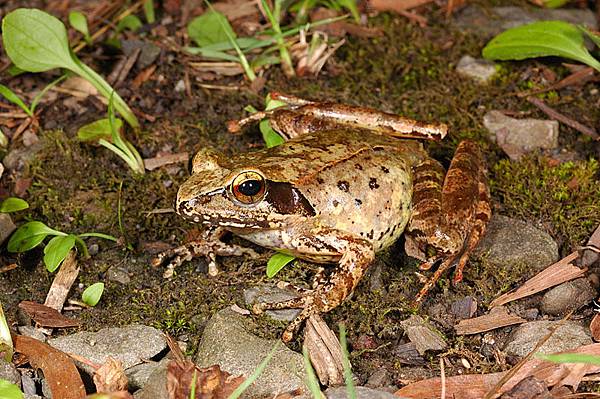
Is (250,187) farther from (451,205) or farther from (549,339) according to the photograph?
(549,339)

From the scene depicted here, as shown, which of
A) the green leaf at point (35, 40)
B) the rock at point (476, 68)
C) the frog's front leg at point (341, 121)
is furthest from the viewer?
the rock at point (476, 68)

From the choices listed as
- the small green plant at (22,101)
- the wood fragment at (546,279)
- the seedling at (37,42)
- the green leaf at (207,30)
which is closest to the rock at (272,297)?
the wood fragment at (546,279)

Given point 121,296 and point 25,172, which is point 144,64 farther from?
point 121,296

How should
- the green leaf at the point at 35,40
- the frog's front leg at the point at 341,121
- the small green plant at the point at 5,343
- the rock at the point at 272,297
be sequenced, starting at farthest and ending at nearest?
1. the green leaf at the point at 35,40
2. the frog's front leg at the point at 341,121
3. the rock at the point at 272,297
4. the small green plant at the point at 5,343

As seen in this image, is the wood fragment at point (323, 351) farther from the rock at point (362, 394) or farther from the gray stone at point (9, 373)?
the gray stone at point (9, 373)

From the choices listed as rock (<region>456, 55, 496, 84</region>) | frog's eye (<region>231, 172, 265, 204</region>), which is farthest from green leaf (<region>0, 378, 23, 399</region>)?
rock (<region>456, 55, 496, 84</region>)

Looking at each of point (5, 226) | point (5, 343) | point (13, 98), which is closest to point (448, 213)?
point (5, 343)
